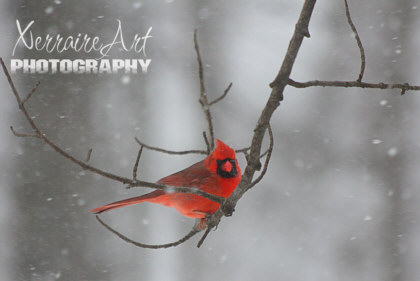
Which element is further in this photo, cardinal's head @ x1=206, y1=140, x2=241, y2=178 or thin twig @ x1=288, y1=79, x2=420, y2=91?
cardinal's head @ x1=206, y1=140, x2=241, y2=178

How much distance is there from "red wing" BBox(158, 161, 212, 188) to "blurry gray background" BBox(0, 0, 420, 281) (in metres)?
3.48

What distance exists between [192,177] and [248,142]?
420 cm

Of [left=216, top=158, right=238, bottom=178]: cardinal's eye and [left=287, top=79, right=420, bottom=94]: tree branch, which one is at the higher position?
[left=287, top=79, right=420, bottom=94]: tree branch

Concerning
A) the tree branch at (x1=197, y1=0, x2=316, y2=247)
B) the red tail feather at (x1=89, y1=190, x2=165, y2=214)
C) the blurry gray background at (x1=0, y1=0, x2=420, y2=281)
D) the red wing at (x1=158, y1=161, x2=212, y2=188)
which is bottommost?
the blurry gray background at (x1=0, y1=0, x2=420, y2=281)

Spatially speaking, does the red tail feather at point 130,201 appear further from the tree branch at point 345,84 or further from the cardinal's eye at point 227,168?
the tree branch at point 345,84

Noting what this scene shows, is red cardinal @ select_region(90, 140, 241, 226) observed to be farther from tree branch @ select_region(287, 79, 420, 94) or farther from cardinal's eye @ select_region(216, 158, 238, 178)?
tree branch @ select_region(287, 79, 420, 94)

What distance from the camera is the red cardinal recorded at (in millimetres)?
1414

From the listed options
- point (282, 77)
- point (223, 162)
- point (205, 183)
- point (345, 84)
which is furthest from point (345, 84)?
point (205, 183)

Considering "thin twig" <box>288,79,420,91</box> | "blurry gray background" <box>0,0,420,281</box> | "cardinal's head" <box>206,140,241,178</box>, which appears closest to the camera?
"thin twig" <box>288,79,420,91</box>

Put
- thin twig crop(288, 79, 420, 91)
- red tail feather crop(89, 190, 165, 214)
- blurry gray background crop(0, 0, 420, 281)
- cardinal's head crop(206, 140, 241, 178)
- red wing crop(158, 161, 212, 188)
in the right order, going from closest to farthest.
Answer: thin twig crop(288, 79, 420, 91)
red tail feather crop(89, 190, 165, 214)
cardinal's head crop(206, 140, 241, 178)
red wing crop(158, 161, 212, 188)
blurry gray background crop(0, 0, 420, 281)

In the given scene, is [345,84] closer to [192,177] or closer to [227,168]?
[227,168]

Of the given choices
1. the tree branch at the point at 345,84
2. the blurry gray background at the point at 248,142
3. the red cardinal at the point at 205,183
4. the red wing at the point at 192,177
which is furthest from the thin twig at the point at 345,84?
the blurry gray background at the point at 248,142

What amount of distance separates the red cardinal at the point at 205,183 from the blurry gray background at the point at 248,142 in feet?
11.7

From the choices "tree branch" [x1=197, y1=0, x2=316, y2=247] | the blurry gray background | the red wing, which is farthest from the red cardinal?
the blurry gray background
